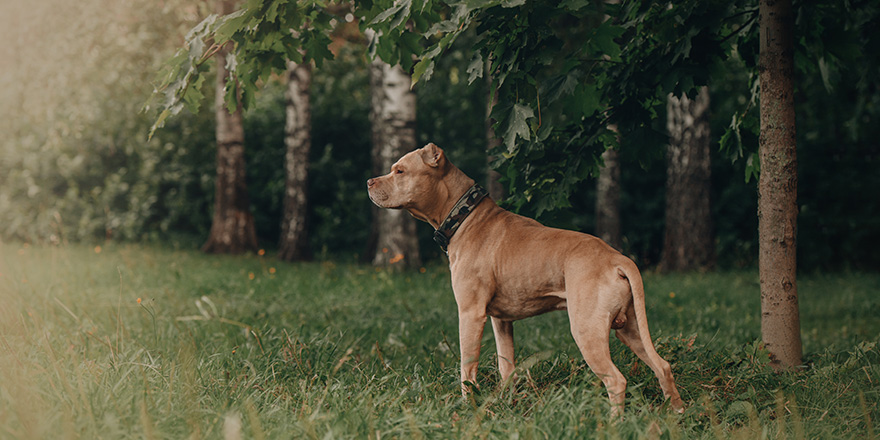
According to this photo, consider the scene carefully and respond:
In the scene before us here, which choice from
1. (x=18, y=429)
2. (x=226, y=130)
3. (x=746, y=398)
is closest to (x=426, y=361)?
(x=746, y=398)

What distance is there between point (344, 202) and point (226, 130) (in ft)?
8.32

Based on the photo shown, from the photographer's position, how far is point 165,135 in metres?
13.8

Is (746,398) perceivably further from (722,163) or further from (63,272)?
(722,163)

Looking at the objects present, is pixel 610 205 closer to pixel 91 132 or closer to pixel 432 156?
pixel 432 156

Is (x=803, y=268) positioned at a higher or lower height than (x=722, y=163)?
lower

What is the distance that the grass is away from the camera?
9.46 ft

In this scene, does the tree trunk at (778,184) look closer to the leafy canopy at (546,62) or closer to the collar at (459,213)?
the leafy canopy at (546,62)

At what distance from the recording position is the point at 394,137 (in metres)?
9.24

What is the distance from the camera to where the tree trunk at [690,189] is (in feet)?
33.3

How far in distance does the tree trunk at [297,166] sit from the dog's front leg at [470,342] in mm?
8419

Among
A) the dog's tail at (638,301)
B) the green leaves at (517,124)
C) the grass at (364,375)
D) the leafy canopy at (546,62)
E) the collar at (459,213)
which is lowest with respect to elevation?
the grass at (364,375)

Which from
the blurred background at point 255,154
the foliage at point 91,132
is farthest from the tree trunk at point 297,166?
the foliage at point 91,132

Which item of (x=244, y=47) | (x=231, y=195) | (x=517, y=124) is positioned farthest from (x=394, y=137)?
(x=517, y=124)

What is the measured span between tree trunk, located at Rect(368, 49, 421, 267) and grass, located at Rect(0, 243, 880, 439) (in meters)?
2.04
